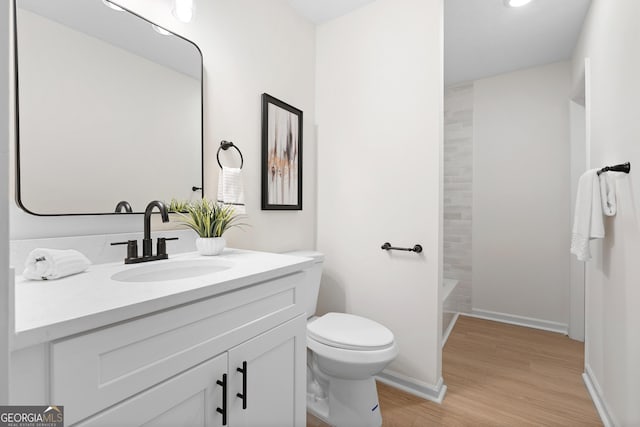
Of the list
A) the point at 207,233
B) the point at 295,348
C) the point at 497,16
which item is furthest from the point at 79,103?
the point at 497,16

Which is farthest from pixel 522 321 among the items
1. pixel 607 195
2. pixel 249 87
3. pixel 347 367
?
pixel 249 87

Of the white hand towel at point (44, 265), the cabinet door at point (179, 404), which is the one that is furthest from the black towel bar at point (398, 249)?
the white hand towel at point (44, 265)

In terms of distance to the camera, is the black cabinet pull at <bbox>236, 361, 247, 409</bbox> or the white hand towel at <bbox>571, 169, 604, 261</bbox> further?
the white hand towel at <bbox>571, 169, 604, 261</bbox>

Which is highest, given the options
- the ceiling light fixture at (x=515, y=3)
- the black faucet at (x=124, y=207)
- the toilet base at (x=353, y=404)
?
the ceiling light fixture at (x=515, y=3)

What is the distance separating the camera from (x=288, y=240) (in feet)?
6.55

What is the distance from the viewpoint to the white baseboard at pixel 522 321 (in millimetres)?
2777

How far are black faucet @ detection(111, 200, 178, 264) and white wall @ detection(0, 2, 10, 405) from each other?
2.50 ft

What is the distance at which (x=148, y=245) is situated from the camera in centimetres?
113

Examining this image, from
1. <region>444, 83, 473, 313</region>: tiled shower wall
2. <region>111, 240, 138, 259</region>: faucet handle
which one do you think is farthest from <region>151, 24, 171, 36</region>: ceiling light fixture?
<region>444, 83, 473, 313</region>: tiled shower wall

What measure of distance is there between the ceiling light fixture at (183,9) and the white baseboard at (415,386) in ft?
7.17

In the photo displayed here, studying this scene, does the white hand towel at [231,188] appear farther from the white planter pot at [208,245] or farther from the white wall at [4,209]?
the white wall at [4,209]

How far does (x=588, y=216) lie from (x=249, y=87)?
190 centimetres

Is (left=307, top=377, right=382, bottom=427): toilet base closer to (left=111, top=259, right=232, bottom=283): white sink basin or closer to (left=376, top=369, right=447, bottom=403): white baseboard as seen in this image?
(left=376, top=369, right=447, bottom=403): white baseboard

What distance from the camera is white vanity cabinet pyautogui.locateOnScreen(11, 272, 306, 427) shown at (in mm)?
565
